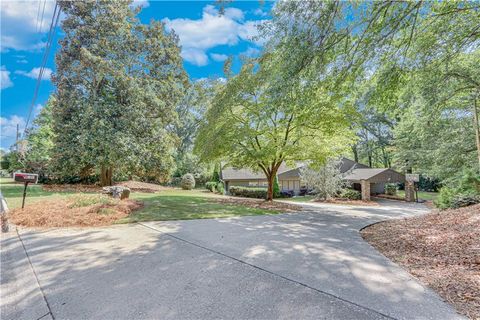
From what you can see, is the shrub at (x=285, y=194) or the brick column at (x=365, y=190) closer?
the brick column at (x=365, y=190)

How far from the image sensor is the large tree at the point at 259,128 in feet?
40.4

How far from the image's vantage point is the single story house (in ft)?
70.6

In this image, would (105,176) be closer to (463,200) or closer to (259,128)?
(259,128)

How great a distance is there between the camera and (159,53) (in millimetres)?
20125

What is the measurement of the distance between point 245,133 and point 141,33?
13.7 metres

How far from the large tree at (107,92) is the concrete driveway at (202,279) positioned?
1224 cm

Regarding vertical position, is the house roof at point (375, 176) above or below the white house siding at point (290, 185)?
above

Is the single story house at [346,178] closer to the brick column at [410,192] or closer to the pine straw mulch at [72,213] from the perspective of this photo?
the brick column at [410,192]

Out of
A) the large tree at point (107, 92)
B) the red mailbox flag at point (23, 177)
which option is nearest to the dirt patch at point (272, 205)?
the large tree at point (107, 92)

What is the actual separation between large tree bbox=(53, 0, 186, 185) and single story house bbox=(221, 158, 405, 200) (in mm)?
6959

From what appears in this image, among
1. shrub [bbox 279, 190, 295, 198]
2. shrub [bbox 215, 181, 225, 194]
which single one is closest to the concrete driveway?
shrub [bbox 279, 190, 295, 198]

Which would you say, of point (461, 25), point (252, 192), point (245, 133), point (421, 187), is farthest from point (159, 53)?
point (421, 187)

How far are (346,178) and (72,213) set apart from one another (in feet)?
66.1

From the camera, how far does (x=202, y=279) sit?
3795 millimetres
